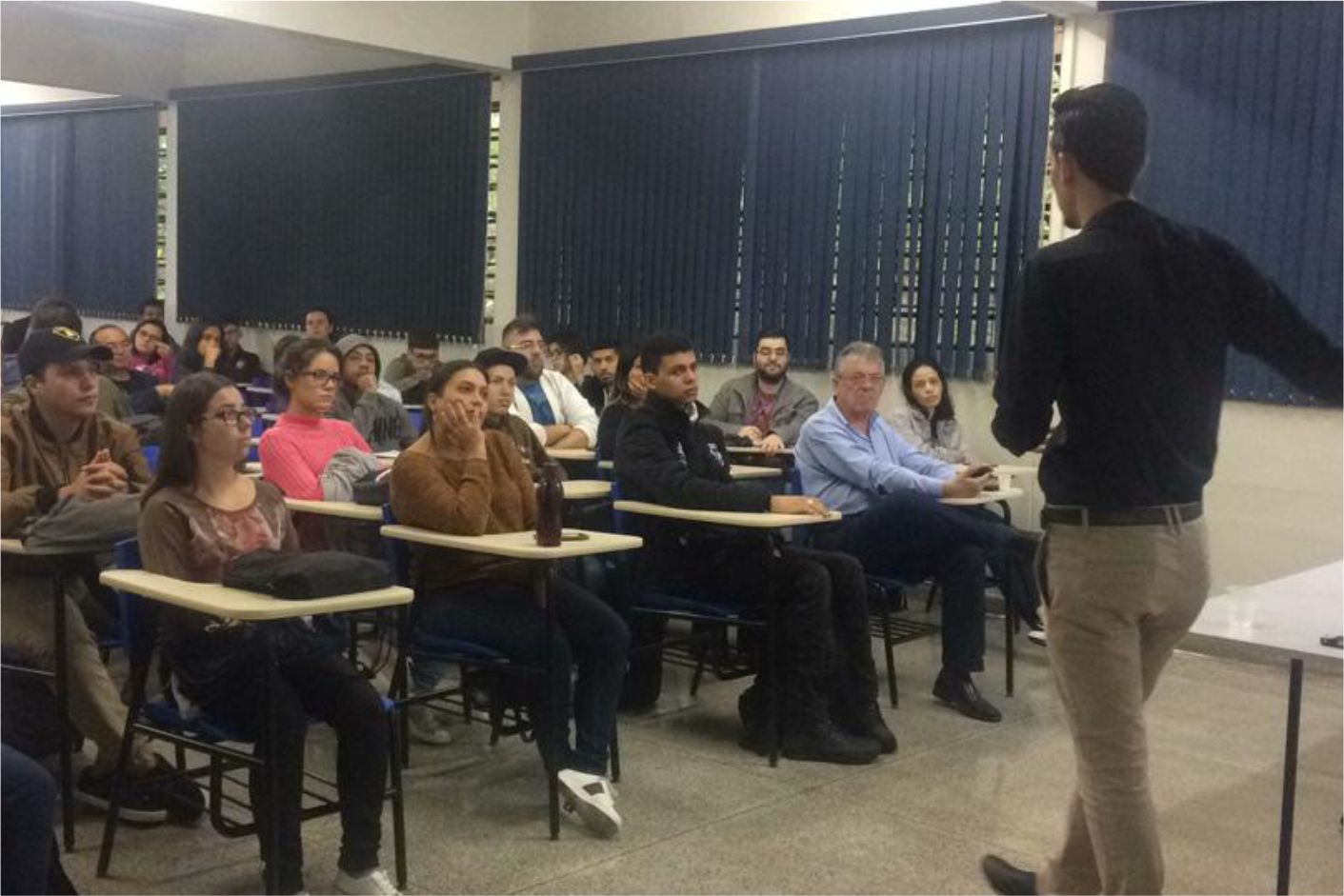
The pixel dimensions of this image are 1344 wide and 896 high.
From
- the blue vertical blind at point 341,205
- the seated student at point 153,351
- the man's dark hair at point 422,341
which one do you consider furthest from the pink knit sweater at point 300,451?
the seated student at point 153,351

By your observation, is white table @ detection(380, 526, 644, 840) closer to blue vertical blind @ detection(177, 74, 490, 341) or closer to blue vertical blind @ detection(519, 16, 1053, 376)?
blue vertical blind @ detection(519, 16, 1053, 376)

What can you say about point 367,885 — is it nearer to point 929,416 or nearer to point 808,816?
point 808,816

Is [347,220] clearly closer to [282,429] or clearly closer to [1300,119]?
[282,429]

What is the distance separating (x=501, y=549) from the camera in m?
3.15

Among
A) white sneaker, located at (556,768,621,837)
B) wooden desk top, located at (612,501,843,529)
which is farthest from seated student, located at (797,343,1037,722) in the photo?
white sneaker, located at (556,768,621,837)

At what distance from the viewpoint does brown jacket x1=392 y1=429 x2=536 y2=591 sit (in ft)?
10.8

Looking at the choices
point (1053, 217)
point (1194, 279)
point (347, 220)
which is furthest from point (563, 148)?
point (1194, 279)

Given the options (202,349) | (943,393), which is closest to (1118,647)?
(943,393)

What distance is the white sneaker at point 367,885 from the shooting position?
269 cm

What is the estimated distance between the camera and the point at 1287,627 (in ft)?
8.76

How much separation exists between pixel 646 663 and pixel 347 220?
556 cm

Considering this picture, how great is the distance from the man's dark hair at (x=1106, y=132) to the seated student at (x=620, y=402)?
2.49 metres

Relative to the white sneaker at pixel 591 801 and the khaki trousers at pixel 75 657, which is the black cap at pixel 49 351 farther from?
the white sneaker at pixel 591 801

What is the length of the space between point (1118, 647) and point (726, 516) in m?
1.69
